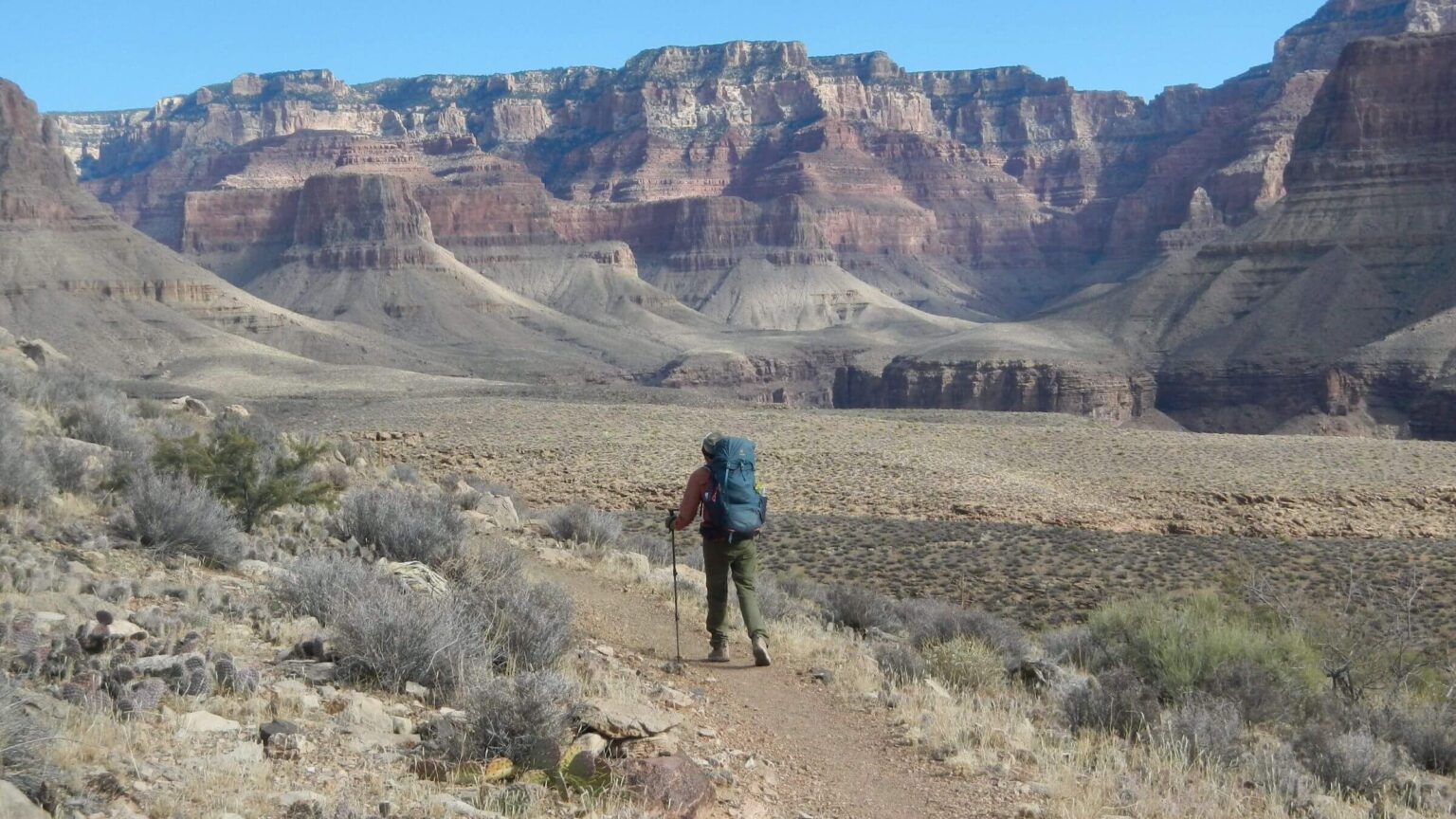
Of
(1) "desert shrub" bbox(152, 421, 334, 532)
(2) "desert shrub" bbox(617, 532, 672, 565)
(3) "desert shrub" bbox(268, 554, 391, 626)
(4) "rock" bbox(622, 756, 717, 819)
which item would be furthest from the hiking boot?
(2) "desert shrub" bbox(617, 532, 672, 565)

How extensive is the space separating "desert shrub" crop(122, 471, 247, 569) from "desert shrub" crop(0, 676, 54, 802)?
6065 mm

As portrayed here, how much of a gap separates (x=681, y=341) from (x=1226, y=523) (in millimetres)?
111689

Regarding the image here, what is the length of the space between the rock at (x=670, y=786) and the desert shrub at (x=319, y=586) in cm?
316

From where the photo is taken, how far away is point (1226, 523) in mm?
29797

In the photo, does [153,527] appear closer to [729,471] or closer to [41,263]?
[729,471]

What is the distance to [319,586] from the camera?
1119cm

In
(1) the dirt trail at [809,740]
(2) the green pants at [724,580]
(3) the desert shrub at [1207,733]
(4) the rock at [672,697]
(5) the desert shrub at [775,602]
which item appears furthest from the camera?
(5) the desert shrub at [775,602]

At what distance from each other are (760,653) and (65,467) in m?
7.71

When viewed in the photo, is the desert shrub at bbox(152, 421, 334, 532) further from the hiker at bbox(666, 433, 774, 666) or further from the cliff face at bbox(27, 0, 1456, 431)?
the cliff face at bbox(27, 0, 1456, 431)

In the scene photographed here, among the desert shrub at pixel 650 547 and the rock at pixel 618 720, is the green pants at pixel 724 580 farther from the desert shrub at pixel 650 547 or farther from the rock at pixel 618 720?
the desert shrub at pixel 650 547

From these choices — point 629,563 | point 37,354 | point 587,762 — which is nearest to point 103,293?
point 37,354

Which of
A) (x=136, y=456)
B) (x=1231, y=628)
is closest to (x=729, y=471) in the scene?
(x=1231, y=628)

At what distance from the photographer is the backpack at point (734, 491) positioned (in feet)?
38.3

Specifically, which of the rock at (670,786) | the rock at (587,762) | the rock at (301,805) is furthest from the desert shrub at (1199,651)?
the rock at (301,805)
